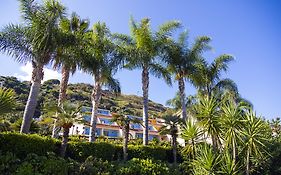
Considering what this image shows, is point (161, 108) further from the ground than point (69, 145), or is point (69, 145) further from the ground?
point (161, 108)

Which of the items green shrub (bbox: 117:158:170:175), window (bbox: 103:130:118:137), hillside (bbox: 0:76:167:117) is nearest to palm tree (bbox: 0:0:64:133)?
green shrub (bbox: 117:158:170:175)

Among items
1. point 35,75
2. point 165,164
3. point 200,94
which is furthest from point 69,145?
point 200,94

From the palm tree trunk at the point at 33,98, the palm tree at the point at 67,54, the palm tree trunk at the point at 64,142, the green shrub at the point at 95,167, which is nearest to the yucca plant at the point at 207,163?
the green shrub at the point at 95,167

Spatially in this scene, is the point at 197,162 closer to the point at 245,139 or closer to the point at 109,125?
the point at 245,139

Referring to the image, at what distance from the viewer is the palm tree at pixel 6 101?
1584 cm

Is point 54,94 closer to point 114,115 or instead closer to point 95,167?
point 114,115

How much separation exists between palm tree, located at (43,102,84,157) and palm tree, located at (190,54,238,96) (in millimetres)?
13491

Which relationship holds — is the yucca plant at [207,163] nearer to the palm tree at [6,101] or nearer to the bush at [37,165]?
the bush at [37,165]

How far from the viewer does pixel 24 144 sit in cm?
1727

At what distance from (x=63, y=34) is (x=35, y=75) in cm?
332

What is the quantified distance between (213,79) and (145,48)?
25.8 ft

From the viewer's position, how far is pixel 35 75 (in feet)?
65.1

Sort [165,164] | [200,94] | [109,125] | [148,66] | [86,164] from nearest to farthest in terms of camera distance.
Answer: [86,164] → [165,164] → [148,66] → [200,94] → [109,125]

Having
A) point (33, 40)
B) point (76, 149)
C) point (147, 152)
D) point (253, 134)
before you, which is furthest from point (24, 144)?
point (253, 134)
